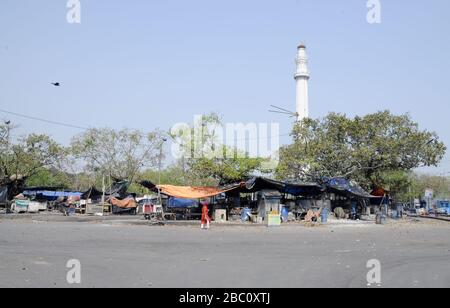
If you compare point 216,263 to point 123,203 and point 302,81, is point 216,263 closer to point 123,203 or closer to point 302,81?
A: point 123,203

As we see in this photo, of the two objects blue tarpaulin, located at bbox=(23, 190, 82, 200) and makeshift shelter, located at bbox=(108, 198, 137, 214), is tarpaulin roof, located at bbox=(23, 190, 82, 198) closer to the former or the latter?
blue tarpaulin, located at bbox=(23, 190, 82, 200)

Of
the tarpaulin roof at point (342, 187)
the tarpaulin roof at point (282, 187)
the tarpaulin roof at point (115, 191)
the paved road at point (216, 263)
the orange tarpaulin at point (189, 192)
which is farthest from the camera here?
the tarpaulin roof at point (115, 191)

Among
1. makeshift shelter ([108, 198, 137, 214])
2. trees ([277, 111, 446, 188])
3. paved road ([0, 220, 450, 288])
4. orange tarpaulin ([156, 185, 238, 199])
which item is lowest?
paved road ([0, 220, 450, 288])

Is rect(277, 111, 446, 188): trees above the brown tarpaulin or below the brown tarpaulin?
above

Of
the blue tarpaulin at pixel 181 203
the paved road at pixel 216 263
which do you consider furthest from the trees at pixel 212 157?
the paved road at pixel 216 263

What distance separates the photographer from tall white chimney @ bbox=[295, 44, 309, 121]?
2171 inches

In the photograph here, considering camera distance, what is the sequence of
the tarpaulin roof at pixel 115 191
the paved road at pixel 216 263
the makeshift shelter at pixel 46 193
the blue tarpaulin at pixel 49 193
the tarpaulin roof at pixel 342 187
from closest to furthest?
the paved road at pixel 216 263 → the tarpaulin roof at pixel 342 187 → the tarpaulin roof at pixel 115 191 → the makeshift shelter at pixel 46 193 → the blue tarpaulin at pixel 49 193

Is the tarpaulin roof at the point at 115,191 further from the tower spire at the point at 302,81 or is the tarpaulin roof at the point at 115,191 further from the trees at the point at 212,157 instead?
the tower spire at the point at 302,81

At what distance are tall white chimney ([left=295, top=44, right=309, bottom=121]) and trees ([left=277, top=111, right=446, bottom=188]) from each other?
1701 cm

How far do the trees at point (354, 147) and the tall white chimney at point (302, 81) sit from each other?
670 inches

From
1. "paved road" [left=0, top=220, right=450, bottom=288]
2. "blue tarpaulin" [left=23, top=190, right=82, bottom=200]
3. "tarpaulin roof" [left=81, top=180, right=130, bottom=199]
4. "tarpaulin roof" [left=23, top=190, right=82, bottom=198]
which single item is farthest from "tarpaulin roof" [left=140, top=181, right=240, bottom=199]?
"blue tarpaulin" [left=23, top=190, right=82, bottom=200]

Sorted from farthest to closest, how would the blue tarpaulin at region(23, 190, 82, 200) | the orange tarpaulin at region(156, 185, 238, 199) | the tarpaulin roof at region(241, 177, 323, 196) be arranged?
1. the blue tarpaulin at region(23, 190, 82, 200)
2. the tarpaulin roof at region(241, 177, 323, 196)
3. the orange tarpaulin at region(156, 185, 238, 199)

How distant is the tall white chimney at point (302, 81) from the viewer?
55.1 m

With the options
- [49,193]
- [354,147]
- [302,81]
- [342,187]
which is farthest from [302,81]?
[49,193]
